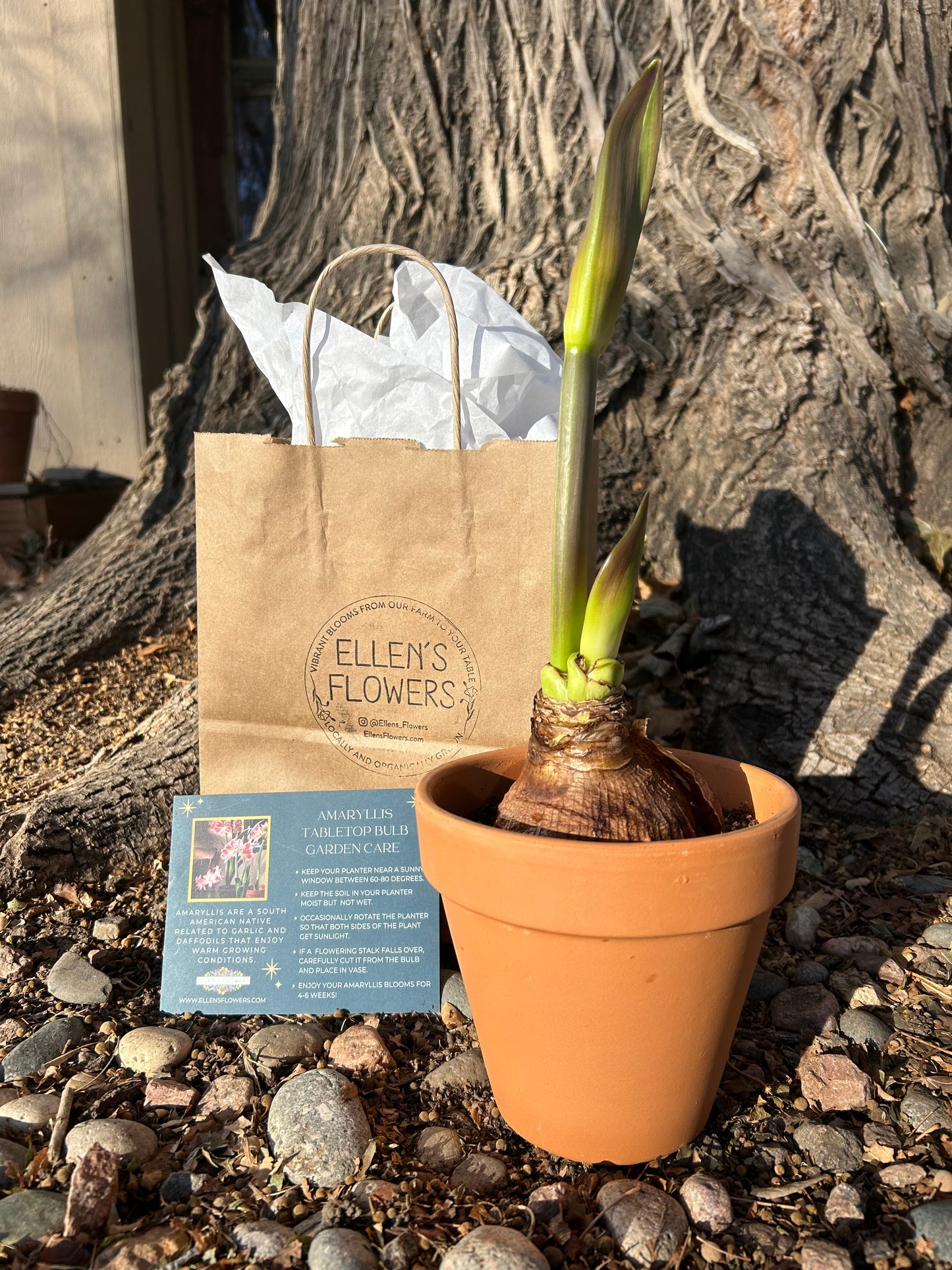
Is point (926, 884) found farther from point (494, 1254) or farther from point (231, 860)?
point (231, 860)

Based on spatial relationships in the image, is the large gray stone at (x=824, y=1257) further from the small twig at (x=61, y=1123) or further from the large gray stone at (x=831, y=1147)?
the small twig at (x=61, y=1123)

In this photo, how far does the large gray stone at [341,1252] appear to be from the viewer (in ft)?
2.80

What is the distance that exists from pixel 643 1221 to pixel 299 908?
0.63 metres

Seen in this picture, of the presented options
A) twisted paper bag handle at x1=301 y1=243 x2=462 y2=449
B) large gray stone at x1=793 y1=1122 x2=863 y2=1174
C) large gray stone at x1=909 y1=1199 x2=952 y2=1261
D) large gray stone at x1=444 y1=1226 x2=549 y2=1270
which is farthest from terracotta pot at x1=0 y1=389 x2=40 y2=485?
large gray stone at x1=909 y1=1199 x2=952 y2=1261

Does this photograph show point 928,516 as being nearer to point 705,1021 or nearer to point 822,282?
point 822,282

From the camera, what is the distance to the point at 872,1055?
1.16m

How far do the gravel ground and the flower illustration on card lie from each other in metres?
0.15

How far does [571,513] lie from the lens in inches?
41.0

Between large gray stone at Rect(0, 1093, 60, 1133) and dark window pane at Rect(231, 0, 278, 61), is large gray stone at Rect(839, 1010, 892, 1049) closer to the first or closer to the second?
large gray stone at Rect(0, 1093, 60, 1133)

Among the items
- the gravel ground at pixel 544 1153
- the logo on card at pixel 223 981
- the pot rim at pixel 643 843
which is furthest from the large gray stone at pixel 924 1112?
the logo on card at pixel 223 981

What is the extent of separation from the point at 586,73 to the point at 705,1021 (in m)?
2.04

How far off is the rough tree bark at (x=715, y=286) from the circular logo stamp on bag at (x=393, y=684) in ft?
1.63

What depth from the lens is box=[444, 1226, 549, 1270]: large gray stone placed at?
84 cm

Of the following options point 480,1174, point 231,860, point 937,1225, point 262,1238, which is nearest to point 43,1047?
point 231,860
